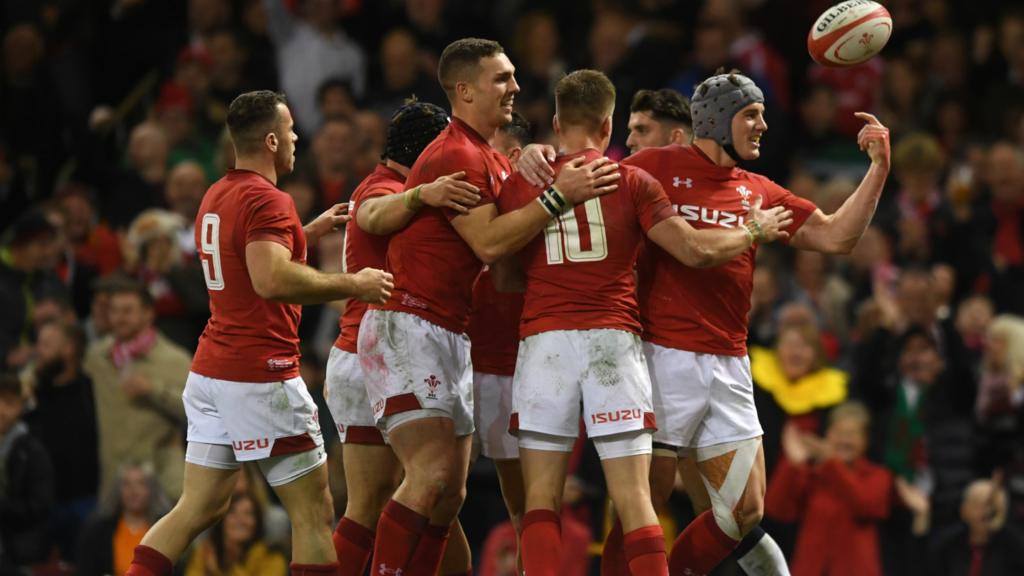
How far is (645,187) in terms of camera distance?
781 centimetres

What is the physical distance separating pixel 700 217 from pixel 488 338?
4.06ft

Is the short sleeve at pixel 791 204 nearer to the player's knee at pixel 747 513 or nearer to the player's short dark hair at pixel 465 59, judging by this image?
the player's knee at pixel 747 513

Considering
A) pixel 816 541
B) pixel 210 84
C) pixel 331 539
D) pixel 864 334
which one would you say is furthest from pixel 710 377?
pixel 210 84

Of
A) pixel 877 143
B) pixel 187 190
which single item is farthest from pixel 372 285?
pixel 187 190

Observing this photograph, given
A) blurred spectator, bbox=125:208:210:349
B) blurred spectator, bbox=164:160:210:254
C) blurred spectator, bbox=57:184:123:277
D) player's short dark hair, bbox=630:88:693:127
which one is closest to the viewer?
player's short dark hair, bbox=630:88:693:127

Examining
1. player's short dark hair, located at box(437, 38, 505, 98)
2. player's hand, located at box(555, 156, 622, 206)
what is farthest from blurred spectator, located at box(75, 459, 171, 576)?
player's hand, located at box(555, 156, 622, 206)

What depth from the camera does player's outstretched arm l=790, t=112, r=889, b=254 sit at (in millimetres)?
8352

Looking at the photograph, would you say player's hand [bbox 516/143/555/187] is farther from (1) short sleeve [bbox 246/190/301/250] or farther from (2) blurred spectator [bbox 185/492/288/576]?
(2) blurred spectator [bbox 185/492/288/576]

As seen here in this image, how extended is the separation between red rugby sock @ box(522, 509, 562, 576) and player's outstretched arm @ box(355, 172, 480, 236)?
4.71ft

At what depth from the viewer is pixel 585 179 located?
25.0 ft

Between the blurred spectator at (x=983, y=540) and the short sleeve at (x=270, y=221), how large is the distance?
18.8ft

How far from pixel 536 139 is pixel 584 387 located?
686 cm

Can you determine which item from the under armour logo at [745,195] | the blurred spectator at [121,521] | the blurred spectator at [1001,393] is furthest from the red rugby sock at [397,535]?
the blurred spectator at [1001,393]

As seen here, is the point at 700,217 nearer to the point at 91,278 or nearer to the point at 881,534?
the point at 881,534
